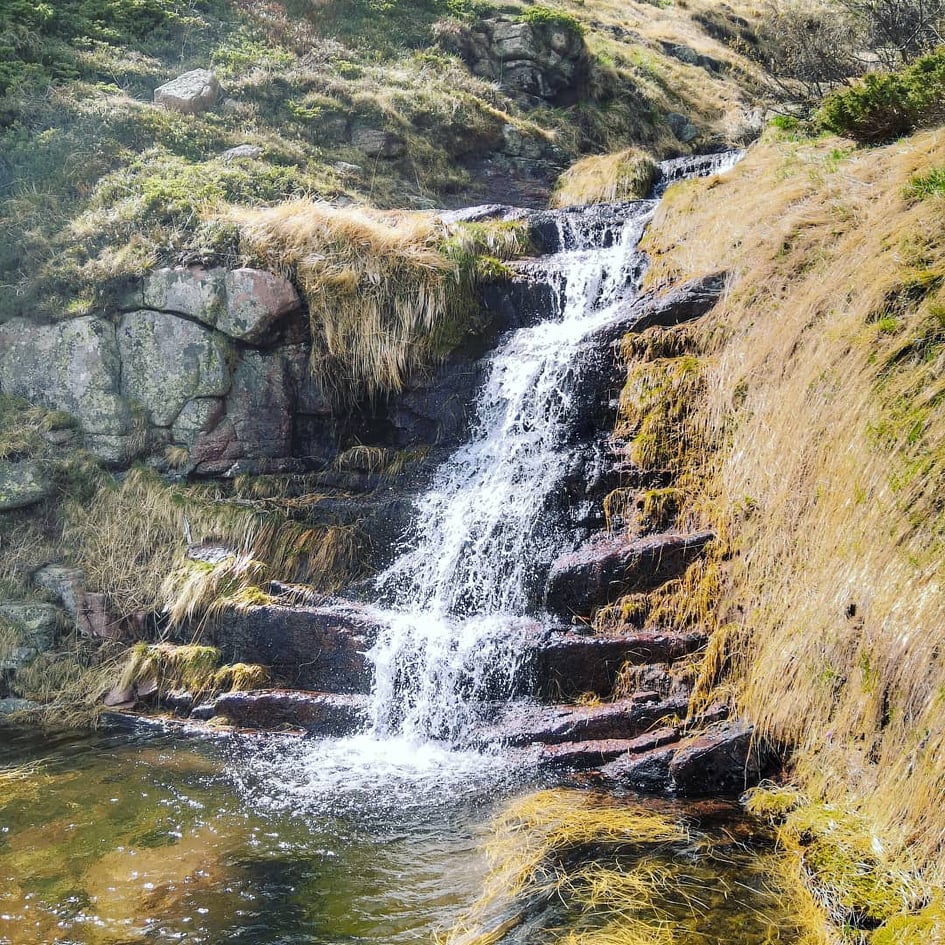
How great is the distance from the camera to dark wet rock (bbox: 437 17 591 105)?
1485cm

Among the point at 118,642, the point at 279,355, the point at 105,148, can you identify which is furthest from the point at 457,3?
the point at 118,642

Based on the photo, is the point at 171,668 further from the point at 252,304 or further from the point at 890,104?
the point at 890,104

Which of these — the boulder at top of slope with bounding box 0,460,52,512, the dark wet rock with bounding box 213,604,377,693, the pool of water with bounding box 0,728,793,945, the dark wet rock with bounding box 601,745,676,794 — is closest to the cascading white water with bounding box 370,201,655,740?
the dark wet rock with bounding box 213,604,377,693

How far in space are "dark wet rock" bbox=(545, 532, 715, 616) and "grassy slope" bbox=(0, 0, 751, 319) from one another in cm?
482

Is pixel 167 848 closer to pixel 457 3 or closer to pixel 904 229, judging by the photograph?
pixel 904 229

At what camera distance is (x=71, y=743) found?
18.5ft

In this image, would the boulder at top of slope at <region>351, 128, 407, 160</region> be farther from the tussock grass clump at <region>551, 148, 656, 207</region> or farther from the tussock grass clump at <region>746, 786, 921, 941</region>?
the tussock grass clump at <region>746, 786, 921, 941</region>

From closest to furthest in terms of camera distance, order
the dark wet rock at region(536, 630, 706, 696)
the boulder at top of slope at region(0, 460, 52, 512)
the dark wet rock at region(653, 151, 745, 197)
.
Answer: the dark wet rock at region(536, 630, 706, 696) → the boulder at top of slope at region(0, 460, 52, 512) → the dark wet rock at region(653, 151, 745, 197)

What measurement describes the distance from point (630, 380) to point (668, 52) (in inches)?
621

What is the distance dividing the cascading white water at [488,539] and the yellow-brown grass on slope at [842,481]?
1.31 m

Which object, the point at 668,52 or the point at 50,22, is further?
the point at 668,52

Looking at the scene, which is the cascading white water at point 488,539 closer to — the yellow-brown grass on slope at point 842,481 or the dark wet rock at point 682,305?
the dark wet rock at point 682,305

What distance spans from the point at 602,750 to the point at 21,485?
569 centimetres

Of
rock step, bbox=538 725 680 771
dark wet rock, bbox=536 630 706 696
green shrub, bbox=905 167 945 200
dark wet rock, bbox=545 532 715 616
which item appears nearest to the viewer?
rock step, bbox=538 725 680 771
